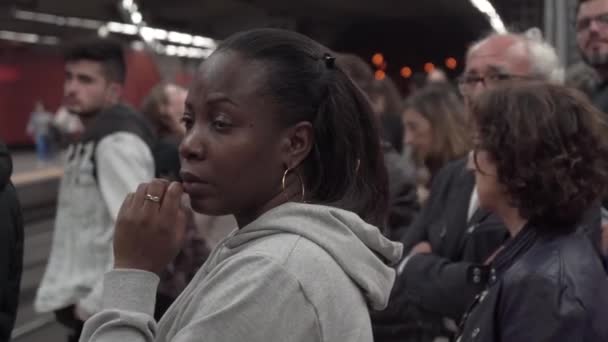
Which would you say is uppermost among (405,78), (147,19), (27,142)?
(147,19)

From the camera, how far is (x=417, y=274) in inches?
113

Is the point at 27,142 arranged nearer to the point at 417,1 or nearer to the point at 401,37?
the point at 401,37

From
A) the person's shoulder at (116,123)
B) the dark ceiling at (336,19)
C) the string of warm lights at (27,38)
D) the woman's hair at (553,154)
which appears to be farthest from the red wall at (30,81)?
the woman's hair at (553,154)

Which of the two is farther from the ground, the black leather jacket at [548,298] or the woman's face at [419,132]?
the black leather jacket at [548,298]

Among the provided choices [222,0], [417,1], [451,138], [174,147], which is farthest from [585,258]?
[417,1]

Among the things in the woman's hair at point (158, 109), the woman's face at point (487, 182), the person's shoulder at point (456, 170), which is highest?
the woman's face at point (487, 182)

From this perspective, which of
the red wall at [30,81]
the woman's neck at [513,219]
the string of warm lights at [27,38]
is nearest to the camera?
the woman's neck at [513,219]

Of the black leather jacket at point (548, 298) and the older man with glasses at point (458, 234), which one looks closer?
the black leather jacket at point (548, 298)

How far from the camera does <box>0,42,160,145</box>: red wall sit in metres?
31.3

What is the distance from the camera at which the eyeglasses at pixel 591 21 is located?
12.7 ft

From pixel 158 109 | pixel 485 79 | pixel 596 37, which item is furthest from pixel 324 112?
pixel 158 109

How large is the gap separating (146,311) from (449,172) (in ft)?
6.35

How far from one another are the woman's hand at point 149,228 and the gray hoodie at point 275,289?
3 centimetres

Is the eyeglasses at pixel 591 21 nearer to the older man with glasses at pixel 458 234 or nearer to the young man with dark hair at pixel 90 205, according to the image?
the older man with glasses at pixel 458 234
